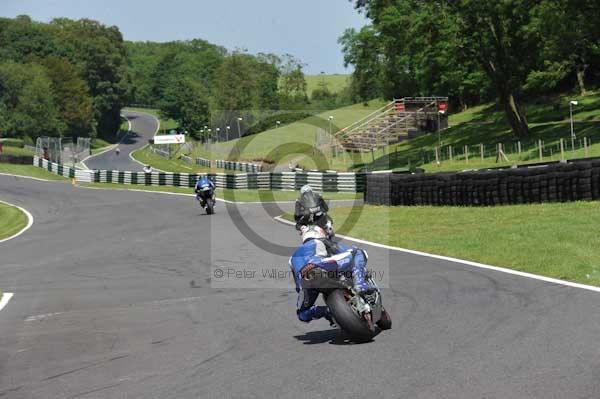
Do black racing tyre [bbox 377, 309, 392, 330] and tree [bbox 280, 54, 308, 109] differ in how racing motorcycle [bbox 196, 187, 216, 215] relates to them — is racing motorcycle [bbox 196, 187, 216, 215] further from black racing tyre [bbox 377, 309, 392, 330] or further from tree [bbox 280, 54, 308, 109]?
tree [bbox 280, 54, 308, 109]

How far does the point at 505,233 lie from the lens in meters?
17.4

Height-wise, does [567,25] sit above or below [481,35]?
below

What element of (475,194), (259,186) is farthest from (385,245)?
(259,186)

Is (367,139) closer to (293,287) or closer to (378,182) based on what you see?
(378,182)

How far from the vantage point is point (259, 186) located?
46.0m

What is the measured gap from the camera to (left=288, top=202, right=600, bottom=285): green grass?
44.5 ft

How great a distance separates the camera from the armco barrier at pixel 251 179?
4006 centimetres

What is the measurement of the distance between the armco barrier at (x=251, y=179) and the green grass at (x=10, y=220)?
12.0m

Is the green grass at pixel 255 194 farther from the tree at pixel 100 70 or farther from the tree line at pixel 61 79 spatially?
the tree at pixel 100 70

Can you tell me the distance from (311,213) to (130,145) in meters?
130

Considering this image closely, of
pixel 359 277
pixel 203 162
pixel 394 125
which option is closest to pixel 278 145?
pixel 203 162

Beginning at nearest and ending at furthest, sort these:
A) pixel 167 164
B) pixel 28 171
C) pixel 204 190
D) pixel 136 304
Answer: pixel 136 304, pixel 204 190, pixel 28 171, pixel 167 164

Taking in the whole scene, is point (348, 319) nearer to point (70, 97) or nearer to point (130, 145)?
point (70, 97)

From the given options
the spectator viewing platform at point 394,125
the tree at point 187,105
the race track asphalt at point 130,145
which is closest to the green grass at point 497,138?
the spectator viewing platform at point 394,125
